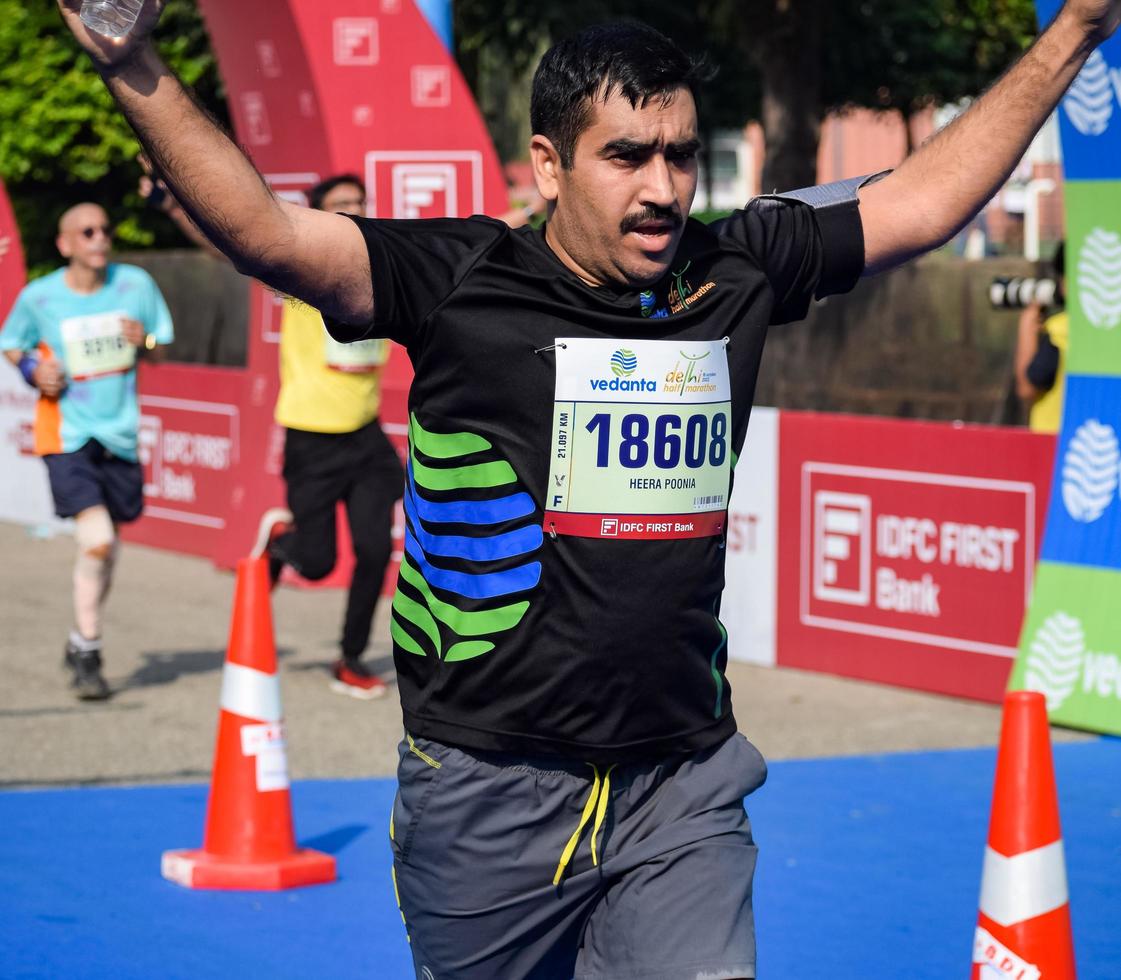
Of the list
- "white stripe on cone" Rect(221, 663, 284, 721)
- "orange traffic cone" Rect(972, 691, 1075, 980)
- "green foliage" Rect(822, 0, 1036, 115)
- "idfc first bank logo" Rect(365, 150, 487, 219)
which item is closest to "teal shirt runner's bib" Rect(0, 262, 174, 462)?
"idfc first bank logo" Rect(365, 150, 487, 219)

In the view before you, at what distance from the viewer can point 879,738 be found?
818 centimetres

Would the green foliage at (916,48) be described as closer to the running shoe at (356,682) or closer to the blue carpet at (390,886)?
the running shoe at (356,682)

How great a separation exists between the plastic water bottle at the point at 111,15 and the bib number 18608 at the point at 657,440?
94 centimetres

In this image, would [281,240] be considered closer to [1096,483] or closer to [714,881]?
[714,881]

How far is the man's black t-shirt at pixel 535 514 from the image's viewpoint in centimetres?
306

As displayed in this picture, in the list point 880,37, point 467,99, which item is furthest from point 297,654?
point 880,37

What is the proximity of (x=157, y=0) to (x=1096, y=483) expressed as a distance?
601 centimetres

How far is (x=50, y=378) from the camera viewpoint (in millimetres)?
8789

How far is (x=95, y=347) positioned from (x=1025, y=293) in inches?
187

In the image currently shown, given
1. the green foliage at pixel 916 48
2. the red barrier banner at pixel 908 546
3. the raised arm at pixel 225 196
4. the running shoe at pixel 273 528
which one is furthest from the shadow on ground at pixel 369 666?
the green foliage at pixel 916 48

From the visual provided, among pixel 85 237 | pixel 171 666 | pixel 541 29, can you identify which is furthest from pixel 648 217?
pixel 541 29

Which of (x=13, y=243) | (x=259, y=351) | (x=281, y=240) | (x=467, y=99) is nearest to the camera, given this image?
(x=281, y=240)

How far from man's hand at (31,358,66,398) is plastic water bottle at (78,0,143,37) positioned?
20.8 ft

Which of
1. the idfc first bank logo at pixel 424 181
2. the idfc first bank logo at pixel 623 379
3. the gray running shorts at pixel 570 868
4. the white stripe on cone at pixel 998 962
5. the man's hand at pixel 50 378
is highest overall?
the idfc first bank logo at pixel 424 181
